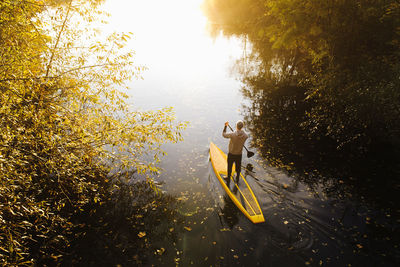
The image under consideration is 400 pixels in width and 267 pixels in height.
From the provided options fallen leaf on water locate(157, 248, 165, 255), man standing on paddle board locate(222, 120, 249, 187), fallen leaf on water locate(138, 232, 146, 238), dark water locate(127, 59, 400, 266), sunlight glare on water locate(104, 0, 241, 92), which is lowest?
fallen leaf on water locate(157, 248, 165, 255)

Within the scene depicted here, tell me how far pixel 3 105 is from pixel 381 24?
47.3ft

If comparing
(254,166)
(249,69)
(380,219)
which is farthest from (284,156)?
(249,69)

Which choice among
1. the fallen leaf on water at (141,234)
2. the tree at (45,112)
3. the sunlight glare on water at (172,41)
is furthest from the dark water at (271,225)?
the sunlight glare on water at (172,41)

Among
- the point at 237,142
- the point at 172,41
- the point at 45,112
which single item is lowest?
the point at 45,112

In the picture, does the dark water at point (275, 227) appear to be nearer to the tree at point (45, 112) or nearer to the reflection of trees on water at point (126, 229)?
the reflection of trees on water at point (126, 229)

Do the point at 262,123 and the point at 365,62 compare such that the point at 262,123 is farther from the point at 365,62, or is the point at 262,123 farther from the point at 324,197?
the point at 324,197

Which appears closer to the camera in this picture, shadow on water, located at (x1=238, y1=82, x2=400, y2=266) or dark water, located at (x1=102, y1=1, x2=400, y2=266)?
dark water, located at (x1=102, y1=1, x2=400, y2=266)

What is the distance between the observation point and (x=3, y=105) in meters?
3.80

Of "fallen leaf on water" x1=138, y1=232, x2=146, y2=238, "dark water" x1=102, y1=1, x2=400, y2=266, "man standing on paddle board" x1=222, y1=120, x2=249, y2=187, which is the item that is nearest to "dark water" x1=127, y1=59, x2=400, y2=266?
"dark water" x1=102, y1=1, x2=400, y2=266

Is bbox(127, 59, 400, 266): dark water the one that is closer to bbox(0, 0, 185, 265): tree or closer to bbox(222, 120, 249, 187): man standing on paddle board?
bbox(222, 120, 249, 187): man standing on paddle board

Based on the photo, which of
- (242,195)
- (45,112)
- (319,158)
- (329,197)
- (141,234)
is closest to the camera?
(45,112)

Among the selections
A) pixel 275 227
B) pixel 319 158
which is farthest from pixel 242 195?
pixel 319 158

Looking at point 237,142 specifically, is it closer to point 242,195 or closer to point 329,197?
point 242,195

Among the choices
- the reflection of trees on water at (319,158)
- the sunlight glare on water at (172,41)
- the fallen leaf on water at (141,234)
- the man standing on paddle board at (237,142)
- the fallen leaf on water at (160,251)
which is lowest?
the fallen leaf on water at (160,251)
